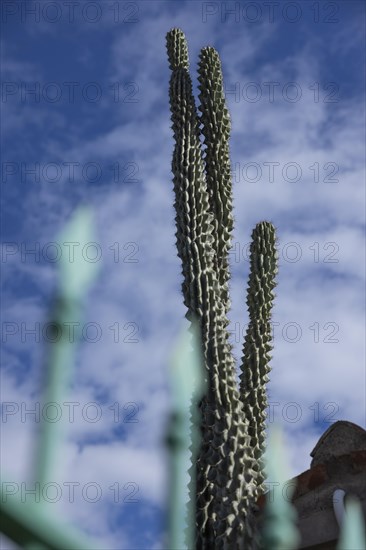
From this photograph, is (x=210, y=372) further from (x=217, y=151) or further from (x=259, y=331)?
(x=217, y=151)

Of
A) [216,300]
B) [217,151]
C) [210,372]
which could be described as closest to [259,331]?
[216,300]

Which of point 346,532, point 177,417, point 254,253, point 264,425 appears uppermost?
point 254,253

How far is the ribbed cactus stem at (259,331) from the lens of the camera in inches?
336

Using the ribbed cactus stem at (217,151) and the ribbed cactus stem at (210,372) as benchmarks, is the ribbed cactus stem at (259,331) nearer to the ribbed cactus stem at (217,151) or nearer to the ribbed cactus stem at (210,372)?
the ribbed cactus stem at (217,151)

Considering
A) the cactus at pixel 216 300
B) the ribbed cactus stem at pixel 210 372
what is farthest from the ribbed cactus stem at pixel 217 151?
the ribbed cactus stem at pixel 210 372

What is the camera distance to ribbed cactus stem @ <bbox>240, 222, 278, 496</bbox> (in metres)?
8.53

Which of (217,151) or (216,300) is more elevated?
(217,151)

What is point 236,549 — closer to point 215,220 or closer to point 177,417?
point 215,220

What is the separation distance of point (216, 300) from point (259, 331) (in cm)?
104

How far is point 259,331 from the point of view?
8.99 meters

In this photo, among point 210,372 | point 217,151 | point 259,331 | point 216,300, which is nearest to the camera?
point 210,372

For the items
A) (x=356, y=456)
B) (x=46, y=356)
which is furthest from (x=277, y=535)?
(x=356, y=456)

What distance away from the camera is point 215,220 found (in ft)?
30.4

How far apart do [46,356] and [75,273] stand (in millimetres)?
45
